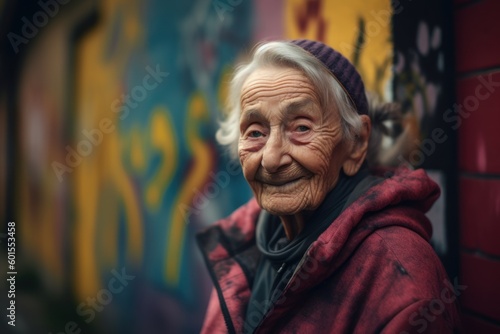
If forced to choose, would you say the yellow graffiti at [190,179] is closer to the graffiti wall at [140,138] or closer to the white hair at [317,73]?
the graffiti wall at [140,138]

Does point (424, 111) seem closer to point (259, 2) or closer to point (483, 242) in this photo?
point (483, 242)

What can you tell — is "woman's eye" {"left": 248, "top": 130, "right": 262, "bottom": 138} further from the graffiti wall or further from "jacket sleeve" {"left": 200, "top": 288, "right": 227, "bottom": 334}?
the graffiti wall

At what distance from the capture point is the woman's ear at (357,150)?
1.81m

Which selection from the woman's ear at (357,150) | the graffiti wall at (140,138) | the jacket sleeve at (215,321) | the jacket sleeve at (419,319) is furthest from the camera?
the graffiti wall at (140,138)

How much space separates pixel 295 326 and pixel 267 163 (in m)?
0.60

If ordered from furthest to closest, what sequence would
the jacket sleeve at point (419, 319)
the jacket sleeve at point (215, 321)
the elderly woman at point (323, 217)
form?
the jacket sleeve at point (215, 321)
the elderly woman at point (323, 217)
the jacket sleeve at point (419, 319)

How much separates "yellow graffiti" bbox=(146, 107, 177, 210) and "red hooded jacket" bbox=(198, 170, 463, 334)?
1.45 meters

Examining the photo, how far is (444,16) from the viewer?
8.50 ft

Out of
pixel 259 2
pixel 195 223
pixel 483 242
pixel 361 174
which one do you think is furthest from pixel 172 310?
pixel 259 2

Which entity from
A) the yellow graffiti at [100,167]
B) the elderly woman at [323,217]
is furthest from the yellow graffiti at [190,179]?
the elderly woman at [323,217]

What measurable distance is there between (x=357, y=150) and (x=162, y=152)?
1455 mm

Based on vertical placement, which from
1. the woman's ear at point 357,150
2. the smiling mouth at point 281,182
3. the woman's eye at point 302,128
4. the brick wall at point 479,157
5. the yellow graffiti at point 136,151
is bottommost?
the brick wall at point 479,157

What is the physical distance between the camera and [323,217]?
1.76 meters

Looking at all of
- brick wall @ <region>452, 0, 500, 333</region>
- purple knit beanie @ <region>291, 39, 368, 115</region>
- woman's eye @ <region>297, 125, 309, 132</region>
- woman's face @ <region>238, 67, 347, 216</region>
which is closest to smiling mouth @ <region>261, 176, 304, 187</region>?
woman's face @ <region>238, 67, 347, 216</region>
